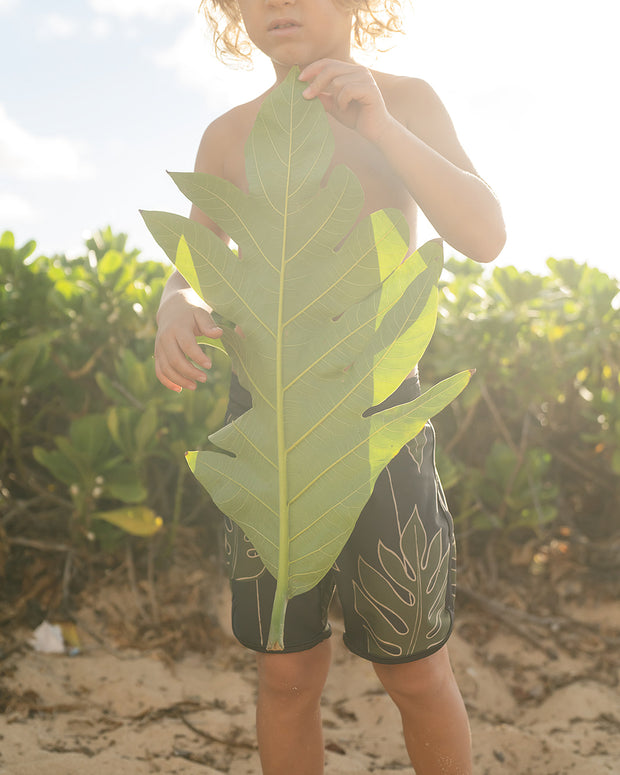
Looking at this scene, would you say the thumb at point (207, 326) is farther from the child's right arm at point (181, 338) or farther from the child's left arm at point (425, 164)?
the child's left arm at point (425, 164)

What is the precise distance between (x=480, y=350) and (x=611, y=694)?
41.5 inches

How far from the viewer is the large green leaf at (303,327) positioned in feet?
2.79

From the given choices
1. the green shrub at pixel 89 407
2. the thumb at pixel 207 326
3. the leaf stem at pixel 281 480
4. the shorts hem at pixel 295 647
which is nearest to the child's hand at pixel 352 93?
the leaf stem at pixel 281 480

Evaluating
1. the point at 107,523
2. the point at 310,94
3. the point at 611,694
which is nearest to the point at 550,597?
the point at 611,694

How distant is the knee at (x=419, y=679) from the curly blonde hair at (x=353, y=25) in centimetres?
109

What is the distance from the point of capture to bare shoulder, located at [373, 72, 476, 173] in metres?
1.15

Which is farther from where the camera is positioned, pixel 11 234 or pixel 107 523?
pixel 11 234

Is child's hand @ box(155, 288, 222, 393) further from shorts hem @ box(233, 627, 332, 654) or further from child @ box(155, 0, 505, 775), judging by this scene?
shorts hem @ box(233, 627, 332, 654)

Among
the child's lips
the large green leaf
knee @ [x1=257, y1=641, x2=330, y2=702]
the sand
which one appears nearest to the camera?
the large green leaf

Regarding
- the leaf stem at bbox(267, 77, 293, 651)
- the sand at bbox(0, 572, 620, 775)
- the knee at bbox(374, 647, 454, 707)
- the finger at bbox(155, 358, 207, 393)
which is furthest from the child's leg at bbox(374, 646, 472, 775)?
the finger at bbox(155, 358, 207, 393)

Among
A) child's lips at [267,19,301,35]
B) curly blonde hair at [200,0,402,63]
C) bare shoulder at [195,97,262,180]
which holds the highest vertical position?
curly blonde hair at [200,0,402,63]

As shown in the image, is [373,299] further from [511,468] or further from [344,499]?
[511,468]

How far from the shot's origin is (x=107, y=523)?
211 cm

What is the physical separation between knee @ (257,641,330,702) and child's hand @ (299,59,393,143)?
85cm
